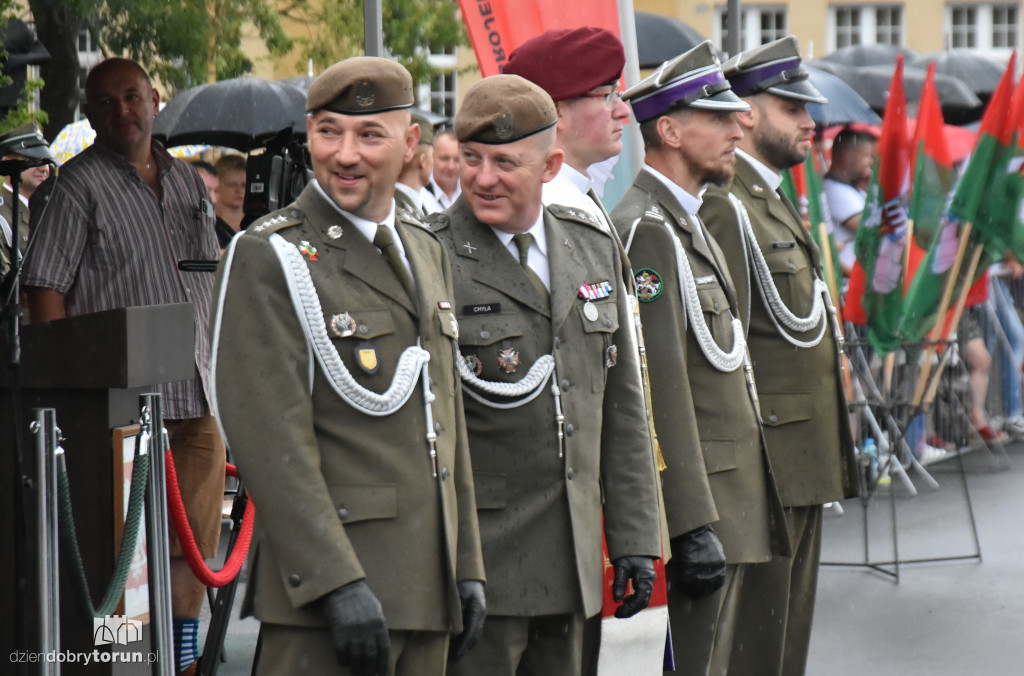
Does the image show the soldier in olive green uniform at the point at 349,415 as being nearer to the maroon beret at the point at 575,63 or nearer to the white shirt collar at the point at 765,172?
A: the maroon beret at the point at 575,63

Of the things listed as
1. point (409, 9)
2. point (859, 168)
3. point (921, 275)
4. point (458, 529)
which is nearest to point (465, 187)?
point (458, 529)

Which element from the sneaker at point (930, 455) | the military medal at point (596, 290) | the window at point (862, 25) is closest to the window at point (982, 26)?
the window at point (862, 25)

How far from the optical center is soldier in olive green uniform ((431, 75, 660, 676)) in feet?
11.6

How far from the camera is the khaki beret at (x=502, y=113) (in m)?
3.57

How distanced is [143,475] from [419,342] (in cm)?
116

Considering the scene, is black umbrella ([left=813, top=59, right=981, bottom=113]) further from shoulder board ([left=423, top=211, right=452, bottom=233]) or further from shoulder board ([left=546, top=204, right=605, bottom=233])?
shoulder board ([left=423, top=211, right=452, bottom=233])

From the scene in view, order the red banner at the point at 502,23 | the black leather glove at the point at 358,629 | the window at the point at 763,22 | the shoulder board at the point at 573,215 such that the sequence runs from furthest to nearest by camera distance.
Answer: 1. the window at the point at 763,22
2. the red banner at the point at 502,23
3. the shoulder board at the point at 573,215
4. the black leather glove at the point at 358,629

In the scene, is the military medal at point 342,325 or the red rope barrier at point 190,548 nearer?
the military medal at point 342,325

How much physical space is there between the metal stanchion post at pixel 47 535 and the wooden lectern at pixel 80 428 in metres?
0.07

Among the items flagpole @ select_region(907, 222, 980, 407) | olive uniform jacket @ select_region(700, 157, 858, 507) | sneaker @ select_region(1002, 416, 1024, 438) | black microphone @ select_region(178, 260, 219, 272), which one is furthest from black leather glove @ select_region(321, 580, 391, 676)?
sneaker @ select_region(1002, 416, 1024, 438)

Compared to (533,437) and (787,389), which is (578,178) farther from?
(787,389)

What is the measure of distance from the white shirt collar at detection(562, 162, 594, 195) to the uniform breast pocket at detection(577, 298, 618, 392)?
0.55 metres

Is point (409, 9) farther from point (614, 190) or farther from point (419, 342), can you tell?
point (419, 342)

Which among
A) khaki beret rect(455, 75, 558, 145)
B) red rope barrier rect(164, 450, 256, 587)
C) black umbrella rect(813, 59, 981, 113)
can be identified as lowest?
red rope barrier rect(164, 450, 256, 587)
